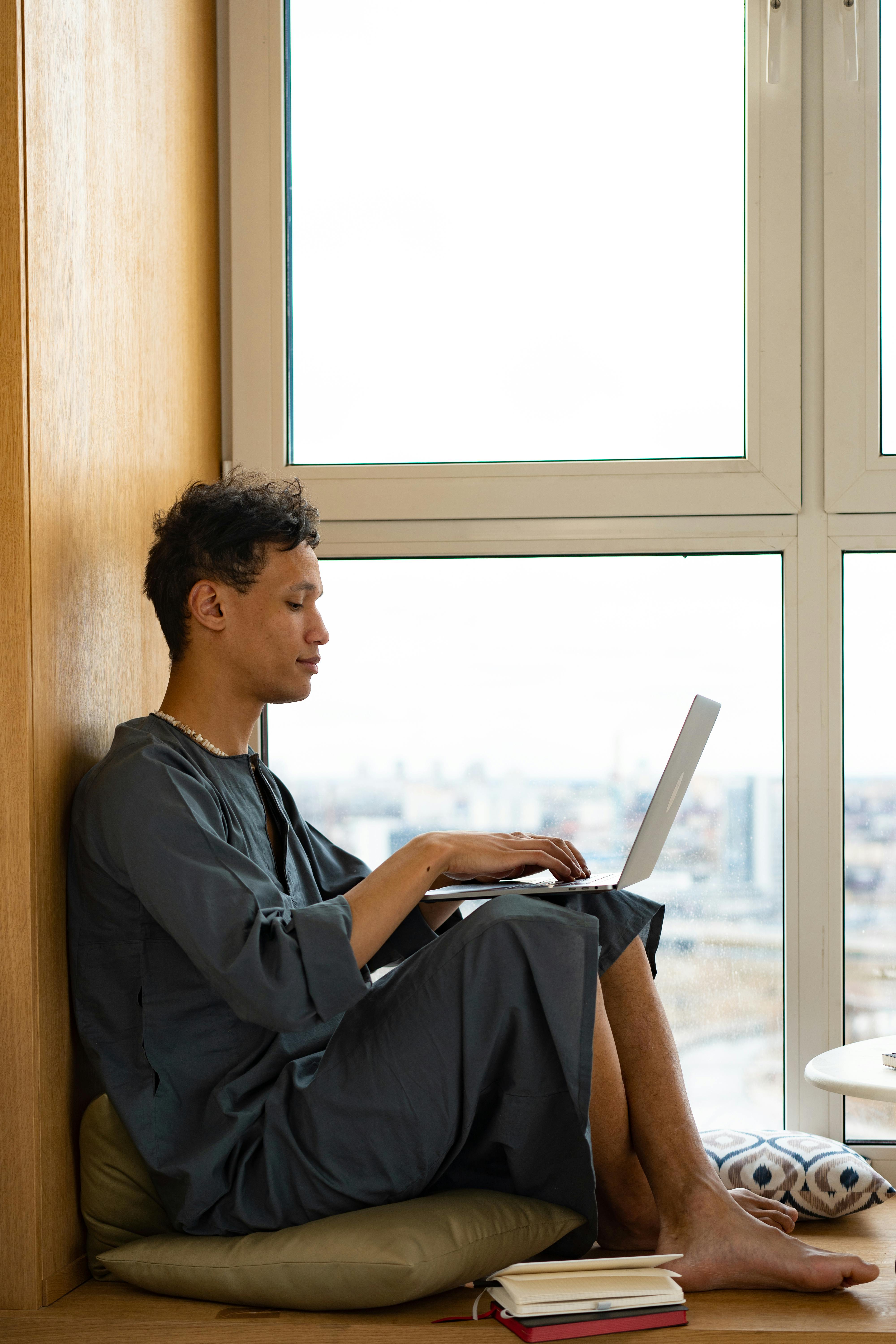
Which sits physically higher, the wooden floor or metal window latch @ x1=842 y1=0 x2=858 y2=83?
metal window latch @ x1=842 y1=0 x2=858 y2=83

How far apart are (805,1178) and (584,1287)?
621 mm

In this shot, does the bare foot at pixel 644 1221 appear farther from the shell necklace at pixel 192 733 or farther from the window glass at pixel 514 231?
the window glass at pixel 514 231

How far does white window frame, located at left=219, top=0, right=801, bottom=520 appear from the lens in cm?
227

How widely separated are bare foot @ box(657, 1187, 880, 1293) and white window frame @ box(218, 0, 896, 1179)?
2.36 feet

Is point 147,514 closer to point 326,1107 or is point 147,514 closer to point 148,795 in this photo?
point 148,795

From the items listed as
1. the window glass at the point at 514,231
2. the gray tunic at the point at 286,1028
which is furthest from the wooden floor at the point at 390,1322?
the window glass at the point at 514,231

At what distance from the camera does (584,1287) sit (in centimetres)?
144

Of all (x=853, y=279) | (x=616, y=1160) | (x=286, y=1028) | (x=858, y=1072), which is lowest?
(x=616, y=1160)

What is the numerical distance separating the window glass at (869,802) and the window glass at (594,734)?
0.13 metres

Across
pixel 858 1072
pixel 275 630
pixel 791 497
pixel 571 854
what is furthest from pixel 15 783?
pixel 791 497

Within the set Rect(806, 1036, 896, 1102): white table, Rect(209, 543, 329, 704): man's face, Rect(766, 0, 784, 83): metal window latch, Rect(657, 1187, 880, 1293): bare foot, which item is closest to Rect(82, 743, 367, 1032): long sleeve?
Rect(209, 543, 329, 704): man's face

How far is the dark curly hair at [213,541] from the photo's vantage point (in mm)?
1750

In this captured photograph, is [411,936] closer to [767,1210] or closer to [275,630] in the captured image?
[275,630]

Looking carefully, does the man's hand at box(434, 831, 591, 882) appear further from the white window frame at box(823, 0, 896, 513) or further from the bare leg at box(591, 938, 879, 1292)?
the white window frame at box(823, 0, 896, 513)
